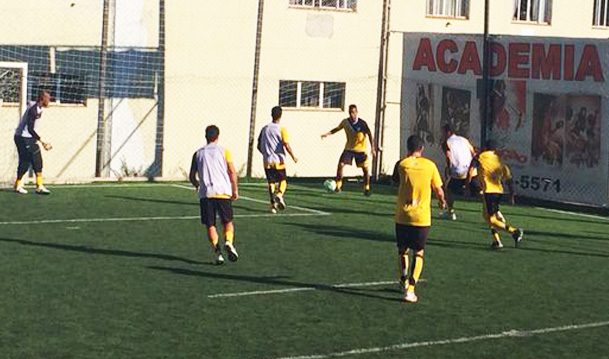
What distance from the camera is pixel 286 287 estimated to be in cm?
1546

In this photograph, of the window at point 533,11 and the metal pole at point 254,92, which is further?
the window at point 533,11

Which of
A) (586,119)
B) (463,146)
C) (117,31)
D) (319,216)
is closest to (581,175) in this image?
(586,119)

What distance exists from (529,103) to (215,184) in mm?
11469

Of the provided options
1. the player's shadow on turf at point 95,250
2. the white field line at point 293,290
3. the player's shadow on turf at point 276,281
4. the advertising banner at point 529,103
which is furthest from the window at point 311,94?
the white field line at point 293,290

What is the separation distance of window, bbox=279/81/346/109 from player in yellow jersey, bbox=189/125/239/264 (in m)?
14.8

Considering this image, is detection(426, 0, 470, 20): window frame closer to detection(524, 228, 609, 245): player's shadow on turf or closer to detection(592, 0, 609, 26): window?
detection(592, 0, 609, 26): window

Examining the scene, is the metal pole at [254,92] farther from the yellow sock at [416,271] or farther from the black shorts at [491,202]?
the yellow sock at [416,271]

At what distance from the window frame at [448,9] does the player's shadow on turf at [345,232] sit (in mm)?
13725

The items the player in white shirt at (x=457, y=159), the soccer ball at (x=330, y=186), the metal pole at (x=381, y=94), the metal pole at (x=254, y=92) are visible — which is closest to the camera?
the player in white shirt at (x=457, y=159)

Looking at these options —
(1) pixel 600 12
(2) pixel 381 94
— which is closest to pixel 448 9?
(2) pixel 381 94

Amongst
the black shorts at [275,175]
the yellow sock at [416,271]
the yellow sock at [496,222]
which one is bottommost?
the yellow sock at [416,271]

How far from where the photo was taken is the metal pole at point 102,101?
27.9 metres

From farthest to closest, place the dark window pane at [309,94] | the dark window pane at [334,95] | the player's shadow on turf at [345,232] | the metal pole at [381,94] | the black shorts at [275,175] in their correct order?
the dark window pane at [334,95] → the dark window pane at [309,94] → the metal pole at [381,94] → the black shorts at [275,175] → the player's shadow on turf at [345,232]

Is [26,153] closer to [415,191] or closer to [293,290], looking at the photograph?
[293,290]
